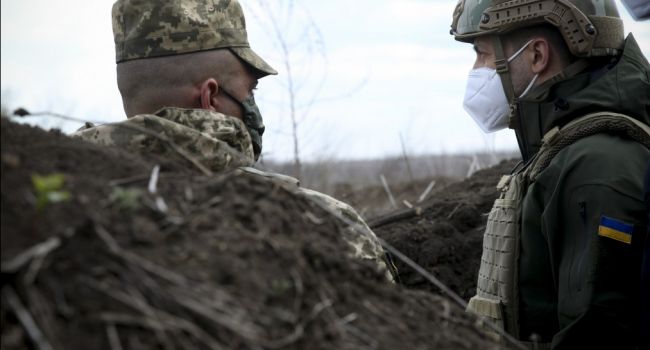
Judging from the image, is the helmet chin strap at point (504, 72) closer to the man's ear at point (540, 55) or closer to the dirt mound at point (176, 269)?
the man's ear at point (540, 55)

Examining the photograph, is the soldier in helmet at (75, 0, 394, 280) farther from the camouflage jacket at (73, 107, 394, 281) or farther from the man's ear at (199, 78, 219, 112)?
the camouflage jacket at (73, 107, 394, 281)

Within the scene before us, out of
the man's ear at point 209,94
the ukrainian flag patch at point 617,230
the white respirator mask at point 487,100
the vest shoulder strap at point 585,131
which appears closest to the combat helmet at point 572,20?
the white respirator mask at point 487,100

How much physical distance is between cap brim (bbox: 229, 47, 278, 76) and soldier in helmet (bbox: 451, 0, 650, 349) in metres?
1.27

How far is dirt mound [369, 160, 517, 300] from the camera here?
627 centimetres

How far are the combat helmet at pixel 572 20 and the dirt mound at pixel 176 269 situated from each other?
2297 millimetres

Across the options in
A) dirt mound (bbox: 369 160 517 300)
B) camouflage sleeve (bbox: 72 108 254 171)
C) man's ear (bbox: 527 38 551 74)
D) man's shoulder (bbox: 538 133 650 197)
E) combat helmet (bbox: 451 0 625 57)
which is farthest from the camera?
dirt mound (bbox: 369 160 517 300)

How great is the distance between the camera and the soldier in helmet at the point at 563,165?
320 cm

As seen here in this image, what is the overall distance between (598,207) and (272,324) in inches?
83.1

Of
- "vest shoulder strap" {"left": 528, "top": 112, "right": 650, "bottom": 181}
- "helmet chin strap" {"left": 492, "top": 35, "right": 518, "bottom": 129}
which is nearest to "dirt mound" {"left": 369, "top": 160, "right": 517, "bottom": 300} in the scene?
"helmet chin strap" {"left": 492, "top": 35, "right": 518, "bottom": 129}

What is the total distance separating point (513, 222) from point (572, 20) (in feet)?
3.58

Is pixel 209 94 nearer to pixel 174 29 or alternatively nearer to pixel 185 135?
pixel 174 29

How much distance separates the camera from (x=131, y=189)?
1763 mm

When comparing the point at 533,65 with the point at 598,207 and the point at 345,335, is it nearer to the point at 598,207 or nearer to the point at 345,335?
the point at 598,207

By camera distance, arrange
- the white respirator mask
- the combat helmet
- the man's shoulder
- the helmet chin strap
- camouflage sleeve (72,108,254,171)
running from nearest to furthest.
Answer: camouflage sleeve (72,108,254,171) → the man's shoulder → the combat helmet → the helmet chin strap → the white respirator mask
